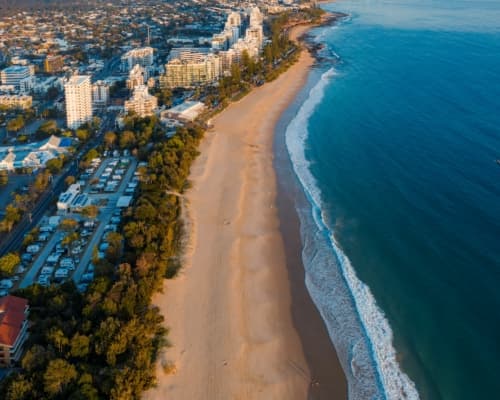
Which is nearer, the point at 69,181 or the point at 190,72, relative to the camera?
the point at 69,181

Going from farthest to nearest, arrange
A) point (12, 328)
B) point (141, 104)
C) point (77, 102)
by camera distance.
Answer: point (141, 104)
point (77, 102)
point (12, 328)

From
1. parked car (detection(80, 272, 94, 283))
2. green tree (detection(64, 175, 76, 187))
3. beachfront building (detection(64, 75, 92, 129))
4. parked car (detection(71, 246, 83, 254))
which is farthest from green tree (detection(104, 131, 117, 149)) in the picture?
parked car (detection(80, 272, 94, 283))

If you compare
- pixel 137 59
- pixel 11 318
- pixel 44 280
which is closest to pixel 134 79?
pixel 137 59

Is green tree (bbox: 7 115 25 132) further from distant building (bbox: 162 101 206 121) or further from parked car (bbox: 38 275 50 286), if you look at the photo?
parked car (bbox: 38 275 50 286)

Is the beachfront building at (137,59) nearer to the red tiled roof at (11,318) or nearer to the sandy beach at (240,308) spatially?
the sandy beach at (240,308)

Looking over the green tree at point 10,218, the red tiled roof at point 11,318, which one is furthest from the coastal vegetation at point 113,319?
the green tree at point 10,218

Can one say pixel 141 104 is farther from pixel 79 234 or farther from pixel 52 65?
pixel 52 65
